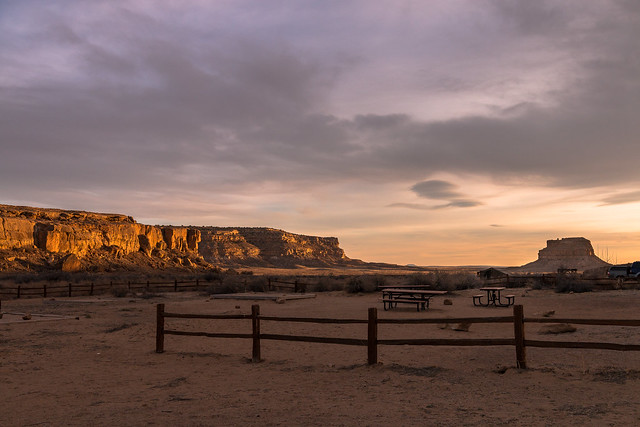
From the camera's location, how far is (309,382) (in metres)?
8.72

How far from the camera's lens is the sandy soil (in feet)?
21.6

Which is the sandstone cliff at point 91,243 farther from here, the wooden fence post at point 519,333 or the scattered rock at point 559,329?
the wooden fence post at point 519,333

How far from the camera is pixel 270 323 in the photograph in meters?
17.5

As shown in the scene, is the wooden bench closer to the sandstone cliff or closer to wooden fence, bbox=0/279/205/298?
wooden fence, bbox=0/279/205/298

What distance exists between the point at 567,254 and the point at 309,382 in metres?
138

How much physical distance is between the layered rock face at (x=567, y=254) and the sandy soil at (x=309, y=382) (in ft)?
406

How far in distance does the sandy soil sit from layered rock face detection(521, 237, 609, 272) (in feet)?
406

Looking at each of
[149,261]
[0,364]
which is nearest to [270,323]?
[0,364]

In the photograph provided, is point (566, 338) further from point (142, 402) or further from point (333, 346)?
point (142, 402)

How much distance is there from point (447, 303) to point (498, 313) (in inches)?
172

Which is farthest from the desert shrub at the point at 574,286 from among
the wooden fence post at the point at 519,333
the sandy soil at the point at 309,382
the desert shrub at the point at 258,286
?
the wooden fence post at the point at 519,333

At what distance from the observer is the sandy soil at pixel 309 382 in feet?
21.6

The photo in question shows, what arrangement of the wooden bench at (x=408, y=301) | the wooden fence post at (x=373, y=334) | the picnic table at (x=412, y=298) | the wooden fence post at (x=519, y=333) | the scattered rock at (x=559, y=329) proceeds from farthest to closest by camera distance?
1. the wooden bench at (x=408, y=301)
2. the picnic table at (x=412, y=298)
3. the scattered rock at (x=559, y=329)
4. the wooden fence post at (x=373, y=334)
5. the wooden fence post at (x=519, y=333)

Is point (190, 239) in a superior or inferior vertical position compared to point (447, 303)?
superior
